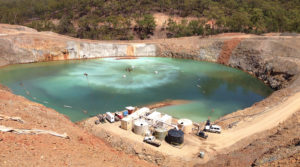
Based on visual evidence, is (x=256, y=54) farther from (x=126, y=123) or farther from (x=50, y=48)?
(x=50, y=48)

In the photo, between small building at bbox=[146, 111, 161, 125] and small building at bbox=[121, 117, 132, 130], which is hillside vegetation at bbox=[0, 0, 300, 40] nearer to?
small building at bbox=[146, 111, 161, 125]

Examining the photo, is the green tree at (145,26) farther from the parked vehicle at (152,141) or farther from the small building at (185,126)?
the parked vehicle at (152,141)

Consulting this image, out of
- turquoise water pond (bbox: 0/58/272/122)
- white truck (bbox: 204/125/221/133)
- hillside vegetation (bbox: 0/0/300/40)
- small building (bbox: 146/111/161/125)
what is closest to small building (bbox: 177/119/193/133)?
white truck (bbox: 204/125/221/133)

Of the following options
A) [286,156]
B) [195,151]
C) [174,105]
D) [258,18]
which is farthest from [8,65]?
[258,18]

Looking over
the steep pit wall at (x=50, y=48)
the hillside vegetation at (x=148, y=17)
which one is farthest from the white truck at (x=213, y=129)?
the hillside vegetation at (x=148, y=17)

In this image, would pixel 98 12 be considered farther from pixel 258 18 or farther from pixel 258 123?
pixel 258 123

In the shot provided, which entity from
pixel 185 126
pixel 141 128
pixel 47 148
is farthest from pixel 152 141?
pixel 47 148
